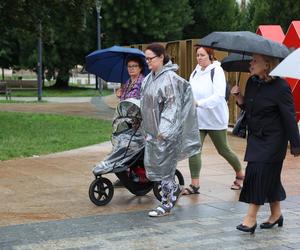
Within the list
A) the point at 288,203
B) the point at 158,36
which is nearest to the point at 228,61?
the point at 288,203

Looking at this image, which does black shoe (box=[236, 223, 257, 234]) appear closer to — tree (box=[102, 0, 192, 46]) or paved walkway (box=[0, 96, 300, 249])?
paved walkway (box=[0, 96, 300, 249])

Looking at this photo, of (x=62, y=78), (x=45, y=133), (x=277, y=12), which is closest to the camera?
(x=45, y=133)

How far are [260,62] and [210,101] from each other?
5.43 ft

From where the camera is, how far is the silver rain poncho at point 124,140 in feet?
22.6

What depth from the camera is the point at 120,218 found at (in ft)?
21.2

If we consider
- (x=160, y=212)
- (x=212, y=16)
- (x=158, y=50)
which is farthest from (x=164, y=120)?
(x=212, y=16)

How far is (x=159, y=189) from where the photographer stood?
7.19 m

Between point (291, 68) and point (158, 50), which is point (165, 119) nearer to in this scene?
point (158, 50)

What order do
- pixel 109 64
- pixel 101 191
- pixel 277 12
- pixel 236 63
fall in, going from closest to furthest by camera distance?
pixel 236 63
pixel 101 191
pixel 109 64
pixel 277 12

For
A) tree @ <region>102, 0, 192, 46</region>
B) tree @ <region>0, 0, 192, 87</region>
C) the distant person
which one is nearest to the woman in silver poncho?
the distant person

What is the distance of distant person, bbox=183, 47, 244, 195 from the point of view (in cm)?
751

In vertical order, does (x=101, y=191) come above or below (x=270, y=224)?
above

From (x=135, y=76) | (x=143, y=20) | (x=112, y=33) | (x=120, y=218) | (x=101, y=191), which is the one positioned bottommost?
(x=120, y=218)

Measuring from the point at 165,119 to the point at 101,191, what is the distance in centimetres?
130
